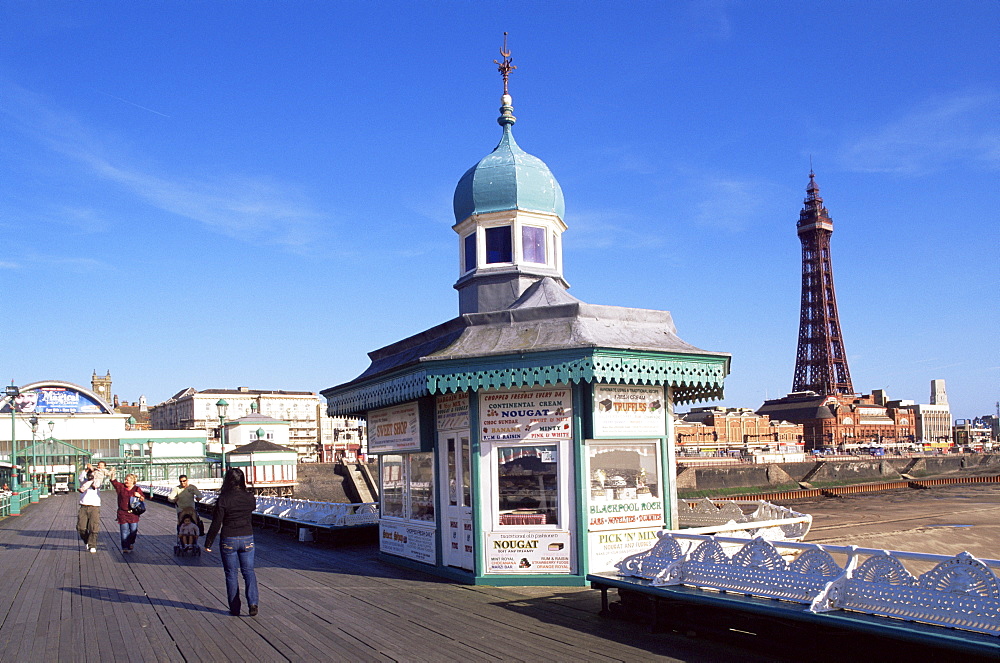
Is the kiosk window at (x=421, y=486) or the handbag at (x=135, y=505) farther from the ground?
the kiosk window at (x=421, y=486)

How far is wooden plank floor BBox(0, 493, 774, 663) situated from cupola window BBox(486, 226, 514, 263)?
17.7 ft

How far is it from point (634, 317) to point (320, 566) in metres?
6.62

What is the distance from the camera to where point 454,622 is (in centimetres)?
847

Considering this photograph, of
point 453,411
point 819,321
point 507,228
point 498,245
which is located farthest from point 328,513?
point 819,321

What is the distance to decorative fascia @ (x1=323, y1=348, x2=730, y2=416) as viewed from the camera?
10008 mm

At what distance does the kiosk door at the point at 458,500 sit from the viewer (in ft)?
36.0

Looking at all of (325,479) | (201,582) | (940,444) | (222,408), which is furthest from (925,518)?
(940,444)

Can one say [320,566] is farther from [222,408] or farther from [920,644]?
[222,408]

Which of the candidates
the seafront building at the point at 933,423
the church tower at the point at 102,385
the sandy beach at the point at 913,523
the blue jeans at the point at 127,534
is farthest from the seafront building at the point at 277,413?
the seafront building at the point at 933,423

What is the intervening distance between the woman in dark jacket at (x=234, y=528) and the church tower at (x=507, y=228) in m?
5.84

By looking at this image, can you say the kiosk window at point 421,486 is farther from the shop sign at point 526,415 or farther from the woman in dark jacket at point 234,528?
the woman in dark jacket at point 234,528

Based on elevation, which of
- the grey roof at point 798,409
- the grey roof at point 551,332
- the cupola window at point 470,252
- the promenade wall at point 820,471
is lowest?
the promenade wall at point 820,471

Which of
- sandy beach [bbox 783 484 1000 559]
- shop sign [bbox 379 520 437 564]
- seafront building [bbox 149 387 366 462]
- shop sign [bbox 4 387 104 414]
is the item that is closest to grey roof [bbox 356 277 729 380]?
shop sign [bbox 379 520 437 564]

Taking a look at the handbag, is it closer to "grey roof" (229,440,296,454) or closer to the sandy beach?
the sandy beach
